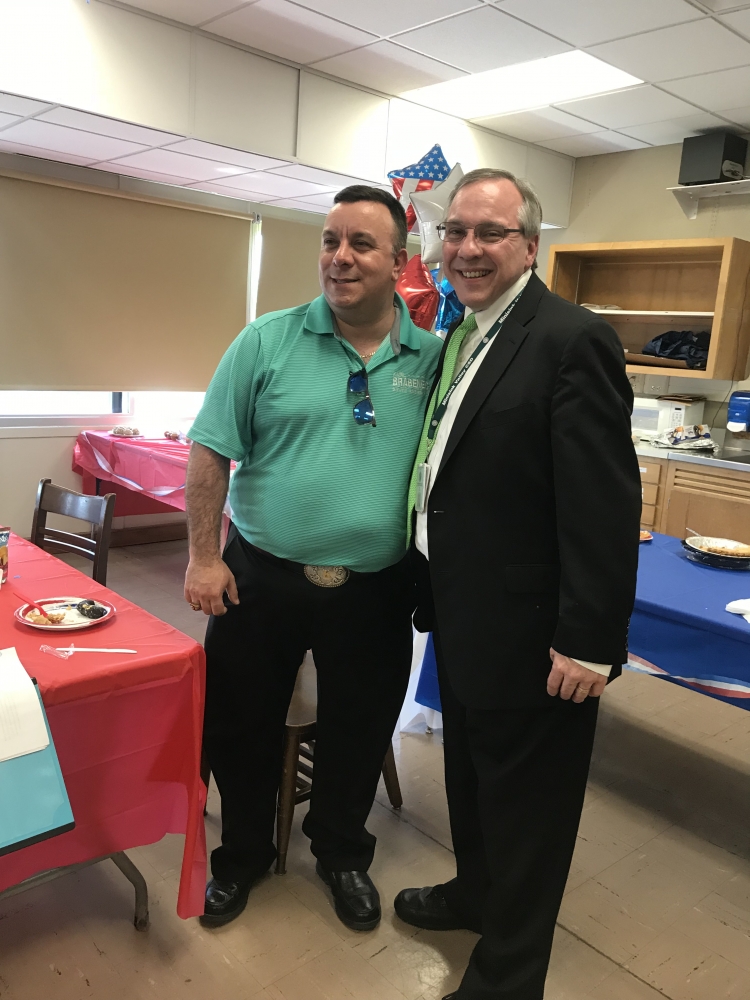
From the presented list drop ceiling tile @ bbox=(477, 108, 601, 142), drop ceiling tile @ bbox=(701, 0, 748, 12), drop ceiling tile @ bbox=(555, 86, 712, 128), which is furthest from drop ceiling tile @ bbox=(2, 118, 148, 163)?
drop ceiling tile @ bbox=(701, 0, 748, 12)

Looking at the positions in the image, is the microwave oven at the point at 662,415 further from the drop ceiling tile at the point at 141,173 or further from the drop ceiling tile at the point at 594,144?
the drop ceiling tile at the point at 141,173

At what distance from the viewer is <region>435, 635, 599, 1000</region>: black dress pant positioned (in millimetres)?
1484

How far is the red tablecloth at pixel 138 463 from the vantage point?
4.33 metres

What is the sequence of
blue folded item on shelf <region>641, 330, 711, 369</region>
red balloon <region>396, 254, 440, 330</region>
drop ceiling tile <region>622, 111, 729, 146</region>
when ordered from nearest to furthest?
1. red balloon <region>396, 254, 440, 330</region>
2. drop ceiling tile <region>622, 111, 729, 146</region>
3. blue folded item on shelf <region>641, 330, 711, 369</region>

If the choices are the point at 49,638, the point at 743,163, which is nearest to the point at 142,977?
the point at 49,638

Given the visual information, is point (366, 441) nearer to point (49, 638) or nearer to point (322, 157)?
point (49, 638)

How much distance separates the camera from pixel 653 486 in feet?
15.8

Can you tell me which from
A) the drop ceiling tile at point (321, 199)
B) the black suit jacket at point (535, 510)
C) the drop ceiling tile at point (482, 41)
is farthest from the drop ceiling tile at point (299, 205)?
→ the black suit jacket at point (535, 510)

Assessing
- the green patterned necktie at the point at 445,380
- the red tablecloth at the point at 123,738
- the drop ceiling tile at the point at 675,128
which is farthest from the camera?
the drop ceiling tile at the point at 675,128

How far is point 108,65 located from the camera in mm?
3381

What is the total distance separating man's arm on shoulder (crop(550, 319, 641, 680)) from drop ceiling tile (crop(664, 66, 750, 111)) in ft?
10.5

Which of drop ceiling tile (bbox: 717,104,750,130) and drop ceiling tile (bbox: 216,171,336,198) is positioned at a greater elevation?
drop ceiling tile (bbox: 717,104,750,130)

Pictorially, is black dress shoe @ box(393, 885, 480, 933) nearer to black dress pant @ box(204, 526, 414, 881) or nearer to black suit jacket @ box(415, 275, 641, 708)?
black dress pant @ box(204, 526, 414, 881)

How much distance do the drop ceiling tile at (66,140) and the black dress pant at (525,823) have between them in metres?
3.51
